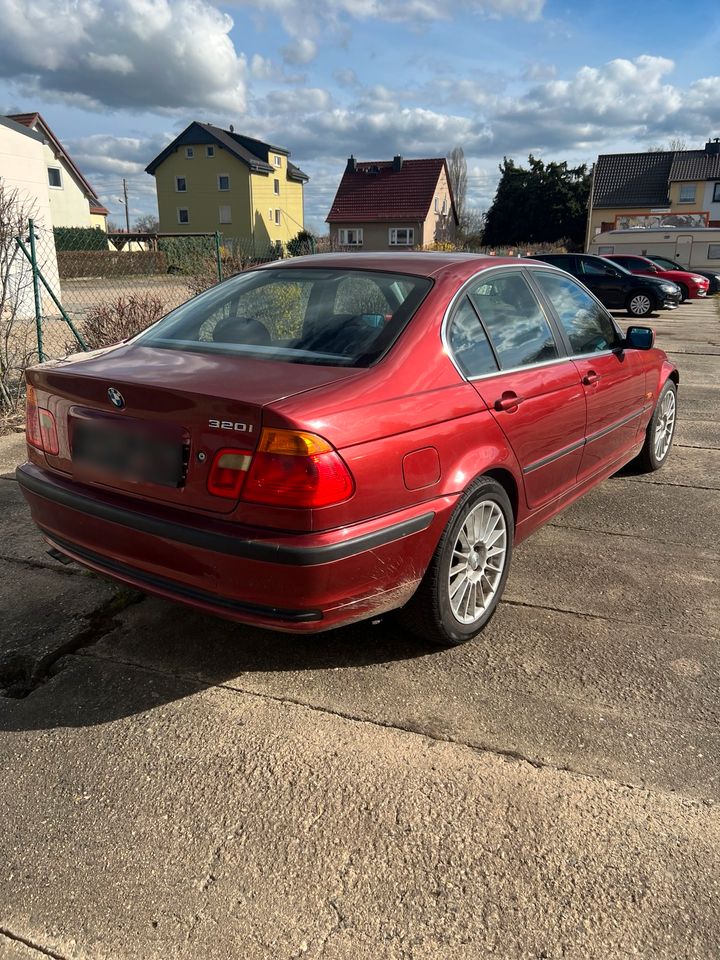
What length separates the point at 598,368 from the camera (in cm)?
417

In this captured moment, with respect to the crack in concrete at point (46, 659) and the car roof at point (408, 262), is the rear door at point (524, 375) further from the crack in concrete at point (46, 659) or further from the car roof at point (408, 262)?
the crack in concrete at point (46, 659)

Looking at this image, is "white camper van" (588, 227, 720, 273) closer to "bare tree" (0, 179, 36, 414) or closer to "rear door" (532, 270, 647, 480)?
"bare tree" (0, 179, 36, 414)

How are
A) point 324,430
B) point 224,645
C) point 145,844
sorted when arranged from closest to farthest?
1. point 145,844
2. point 324,430
3. point 224,645

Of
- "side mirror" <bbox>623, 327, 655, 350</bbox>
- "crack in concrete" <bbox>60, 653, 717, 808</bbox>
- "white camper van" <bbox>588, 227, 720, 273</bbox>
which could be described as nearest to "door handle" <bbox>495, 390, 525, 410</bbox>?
"crack in concrete" <bbox>60, 653, 717, 808</bbox>

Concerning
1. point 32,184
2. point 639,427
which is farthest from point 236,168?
point 639,427

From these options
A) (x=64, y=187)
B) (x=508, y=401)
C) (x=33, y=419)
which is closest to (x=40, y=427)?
(x=33, y=419)

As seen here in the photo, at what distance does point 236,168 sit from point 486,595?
58.5 metres

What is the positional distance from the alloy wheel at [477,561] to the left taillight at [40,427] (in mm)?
1675

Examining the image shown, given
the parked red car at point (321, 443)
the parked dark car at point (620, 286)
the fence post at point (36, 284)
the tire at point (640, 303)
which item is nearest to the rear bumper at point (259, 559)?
the parked red car at point (321, 443)

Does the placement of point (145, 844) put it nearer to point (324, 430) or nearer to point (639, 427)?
point (324, 430)

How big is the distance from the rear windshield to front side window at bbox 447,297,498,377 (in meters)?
0.19

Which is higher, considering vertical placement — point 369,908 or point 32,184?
point 32,184

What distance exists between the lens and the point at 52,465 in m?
3.03

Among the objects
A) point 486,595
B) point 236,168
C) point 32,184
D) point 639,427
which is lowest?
point 486,595
